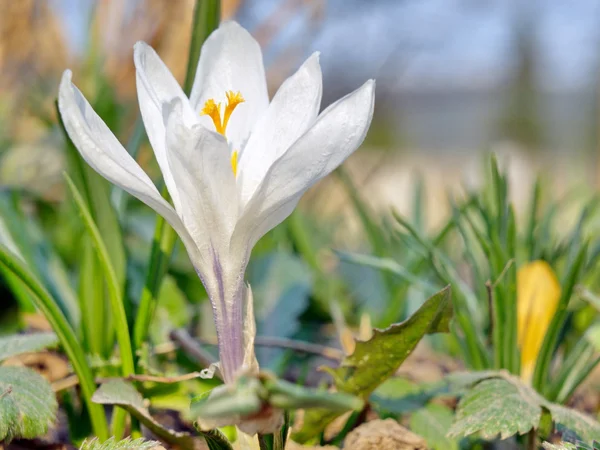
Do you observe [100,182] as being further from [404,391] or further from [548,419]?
[548,419]

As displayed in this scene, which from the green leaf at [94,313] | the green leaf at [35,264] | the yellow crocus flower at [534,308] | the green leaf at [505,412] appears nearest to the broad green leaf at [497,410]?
the green leaf at [505,412]

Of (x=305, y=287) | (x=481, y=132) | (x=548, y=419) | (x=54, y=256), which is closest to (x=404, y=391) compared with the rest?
(x=548, y=419)

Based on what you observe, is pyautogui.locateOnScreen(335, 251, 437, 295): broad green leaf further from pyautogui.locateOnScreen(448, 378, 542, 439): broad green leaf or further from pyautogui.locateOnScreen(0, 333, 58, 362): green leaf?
pyautogui.locateOnScreen(0, 333, 58, 362): green leaf

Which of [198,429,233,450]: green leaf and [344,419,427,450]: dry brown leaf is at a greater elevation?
[198,429,233,450]: green leaf

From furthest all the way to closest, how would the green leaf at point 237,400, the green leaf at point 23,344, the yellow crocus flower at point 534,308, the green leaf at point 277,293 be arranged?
the green leaf at point 277,293
the yellow crocus flower at point 534,308
the green leaf at point 23,344
the green leaf at point 237,400

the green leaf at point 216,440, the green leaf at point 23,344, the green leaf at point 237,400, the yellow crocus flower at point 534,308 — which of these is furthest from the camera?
the yellow crocus flower at point 534,308

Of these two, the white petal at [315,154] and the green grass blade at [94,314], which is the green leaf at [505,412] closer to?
the white petal at [315,154]

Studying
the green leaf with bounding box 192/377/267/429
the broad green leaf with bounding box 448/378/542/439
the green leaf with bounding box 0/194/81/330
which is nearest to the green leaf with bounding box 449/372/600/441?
the broad green leaf with bounding box 448/378/542/439

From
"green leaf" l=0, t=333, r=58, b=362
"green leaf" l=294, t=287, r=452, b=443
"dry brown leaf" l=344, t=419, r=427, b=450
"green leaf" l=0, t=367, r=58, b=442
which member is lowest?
"dry brown leaf" l=344, t=419, r=427, b=450
